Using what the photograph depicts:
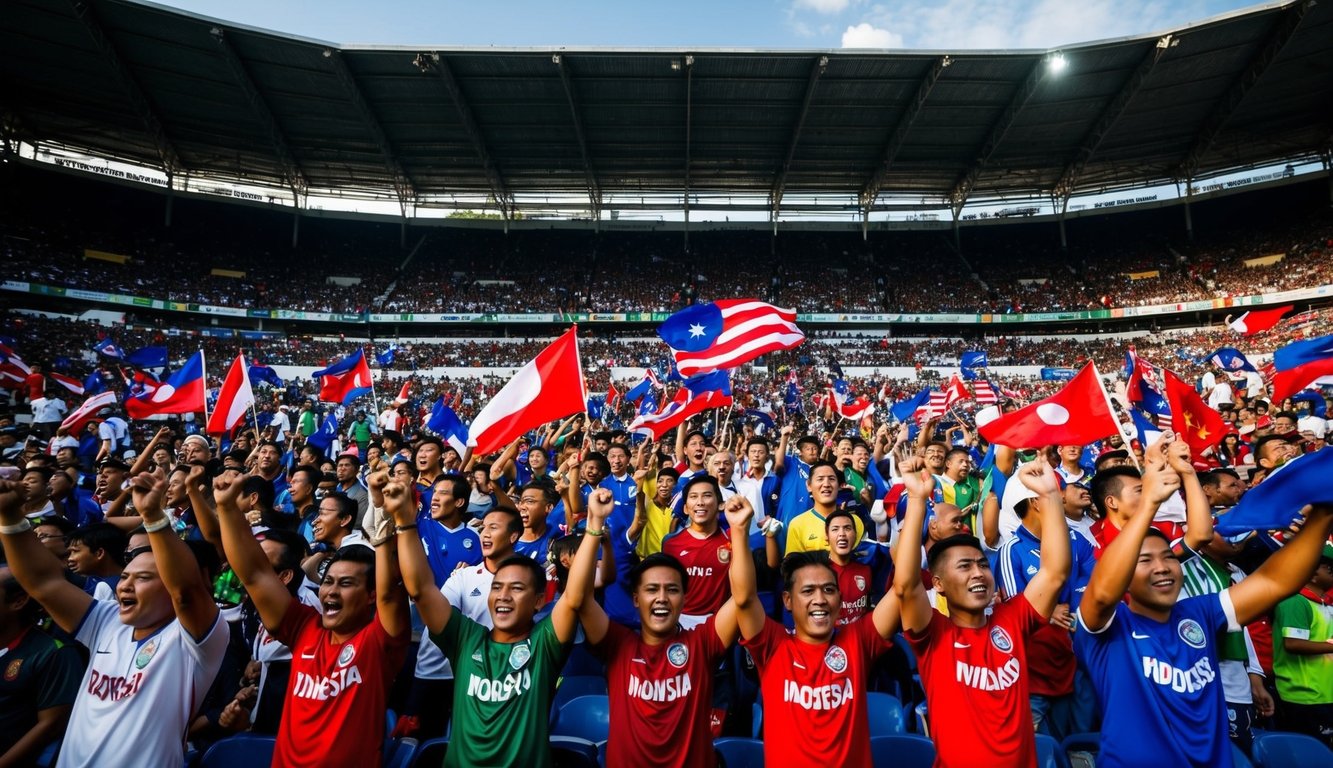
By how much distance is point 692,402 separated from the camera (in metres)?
7.62

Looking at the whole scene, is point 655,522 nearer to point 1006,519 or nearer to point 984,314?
point 1006,519

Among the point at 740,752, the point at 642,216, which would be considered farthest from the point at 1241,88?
the point at 740,752

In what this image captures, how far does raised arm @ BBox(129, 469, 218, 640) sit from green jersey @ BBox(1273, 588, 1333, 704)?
5.18m

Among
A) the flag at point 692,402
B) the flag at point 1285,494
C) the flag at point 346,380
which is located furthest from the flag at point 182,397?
the flag at point 1285,494

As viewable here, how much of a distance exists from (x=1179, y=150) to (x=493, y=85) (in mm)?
28894

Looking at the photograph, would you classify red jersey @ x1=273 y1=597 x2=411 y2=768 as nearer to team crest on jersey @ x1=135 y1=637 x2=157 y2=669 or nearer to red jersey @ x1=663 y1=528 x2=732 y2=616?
team crest on jersey @ x1=135 y1=637 x2=157 y2=669

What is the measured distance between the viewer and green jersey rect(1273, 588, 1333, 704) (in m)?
3.21

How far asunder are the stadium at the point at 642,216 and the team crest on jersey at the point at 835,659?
7483 mm

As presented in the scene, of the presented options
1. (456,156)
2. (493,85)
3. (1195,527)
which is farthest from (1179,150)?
(1195,527)

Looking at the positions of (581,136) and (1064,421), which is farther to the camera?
(581,136)

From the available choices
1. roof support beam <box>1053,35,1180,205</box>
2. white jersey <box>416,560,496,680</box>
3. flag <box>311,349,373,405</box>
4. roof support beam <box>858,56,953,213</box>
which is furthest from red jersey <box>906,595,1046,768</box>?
roof support beam <box>1053,35,1180,205</box>

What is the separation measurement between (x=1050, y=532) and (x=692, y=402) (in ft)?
17.4

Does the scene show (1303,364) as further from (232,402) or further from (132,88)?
(132,88)

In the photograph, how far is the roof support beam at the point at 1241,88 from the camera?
740 inches
